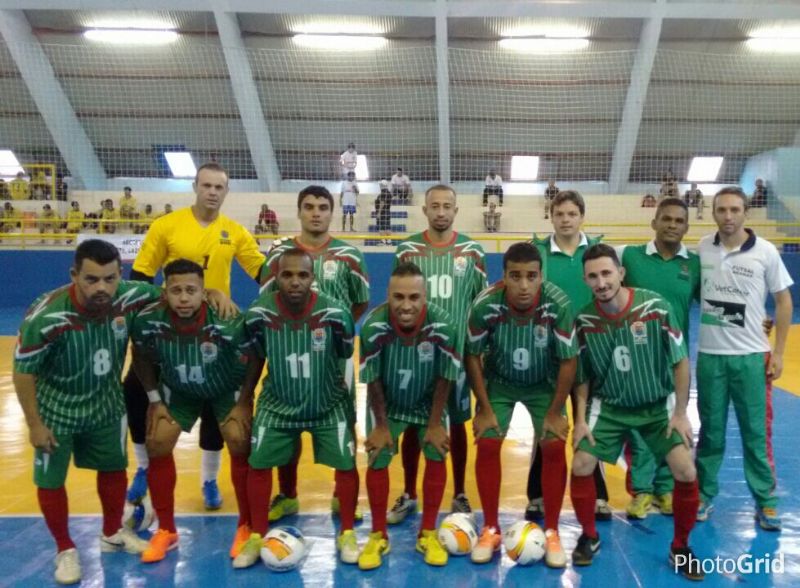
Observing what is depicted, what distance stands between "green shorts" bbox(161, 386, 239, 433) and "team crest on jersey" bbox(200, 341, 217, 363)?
284 mm

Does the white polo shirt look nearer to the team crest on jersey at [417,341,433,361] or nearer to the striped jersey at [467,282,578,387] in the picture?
the striped jersey at [467,282,578,387]

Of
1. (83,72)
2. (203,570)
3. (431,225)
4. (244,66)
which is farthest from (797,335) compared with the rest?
(83,72)

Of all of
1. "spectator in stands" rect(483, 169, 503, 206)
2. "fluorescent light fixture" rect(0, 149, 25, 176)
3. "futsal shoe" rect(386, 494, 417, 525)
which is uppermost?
"fluorescent light fixture" rect(0, 149, 25, 176)

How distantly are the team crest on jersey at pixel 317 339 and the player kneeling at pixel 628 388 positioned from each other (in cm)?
149

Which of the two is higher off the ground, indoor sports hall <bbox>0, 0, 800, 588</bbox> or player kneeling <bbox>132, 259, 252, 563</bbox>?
indoor sports hall <bbox>0, 0, 800, 588</bbox>

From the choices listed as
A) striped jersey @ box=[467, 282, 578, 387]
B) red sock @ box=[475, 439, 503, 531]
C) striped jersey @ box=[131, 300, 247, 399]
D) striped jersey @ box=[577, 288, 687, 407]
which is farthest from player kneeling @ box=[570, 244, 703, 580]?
striped jersey @ box=[131, 300, 247, 399]

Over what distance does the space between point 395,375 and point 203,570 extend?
4.84ft

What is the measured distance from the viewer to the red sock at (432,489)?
3.63 m

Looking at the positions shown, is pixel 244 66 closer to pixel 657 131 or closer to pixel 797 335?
pixel 657 131

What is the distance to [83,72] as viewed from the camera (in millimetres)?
17828

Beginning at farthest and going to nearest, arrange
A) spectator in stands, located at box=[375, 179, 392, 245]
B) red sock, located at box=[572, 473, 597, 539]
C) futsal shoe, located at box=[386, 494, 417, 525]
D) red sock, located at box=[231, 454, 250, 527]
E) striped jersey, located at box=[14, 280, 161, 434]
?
spectator in stands, located at box=[375, 179, 392, 245] < futsal shoe, located at box=[386, 494, 417, 525] < red sock, located at box=[231, 454, 250, 527] < red sock, located at box=[572, 473, 597, 539] < striped jersey, located at box=[14, 280, 161, 434]

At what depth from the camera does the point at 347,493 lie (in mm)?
3619

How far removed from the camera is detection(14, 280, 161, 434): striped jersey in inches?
128

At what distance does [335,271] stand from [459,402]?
3.75ft
